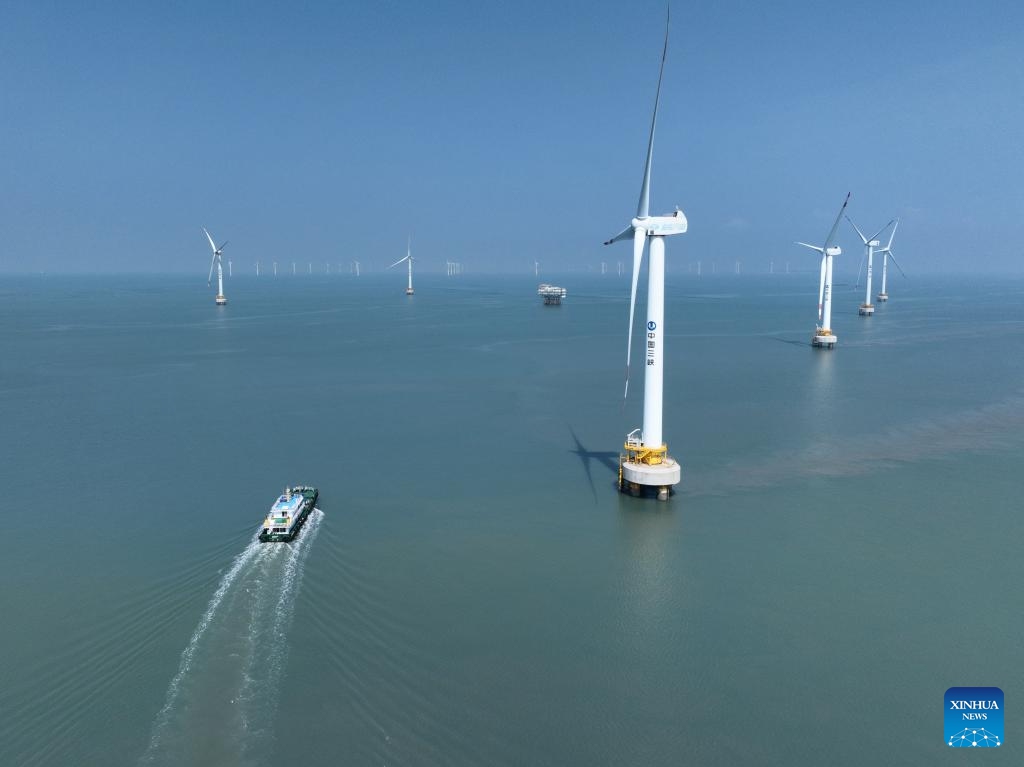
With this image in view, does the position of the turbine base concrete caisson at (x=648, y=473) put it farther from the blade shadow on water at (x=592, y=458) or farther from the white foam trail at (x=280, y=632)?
the white foam trail at (x=280, y=632)

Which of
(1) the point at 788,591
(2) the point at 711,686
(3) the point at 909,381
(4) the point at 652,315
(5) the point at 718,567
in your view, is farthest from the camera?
(3) the point at 909,381

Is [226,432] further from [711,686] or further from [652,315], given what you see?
[711,686]

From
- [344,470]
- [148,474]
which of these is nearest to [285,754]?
[344,470]

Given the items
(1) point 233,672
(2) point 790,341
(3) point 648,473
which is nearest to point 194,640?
(1) point 233,672

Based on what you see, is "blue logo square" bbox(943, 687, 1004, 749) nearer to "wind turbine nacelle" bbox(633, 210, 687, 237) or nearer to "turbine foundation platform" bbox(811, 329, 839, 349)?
"wind turbine nacelle" bbox(633, 210, 687, 237)

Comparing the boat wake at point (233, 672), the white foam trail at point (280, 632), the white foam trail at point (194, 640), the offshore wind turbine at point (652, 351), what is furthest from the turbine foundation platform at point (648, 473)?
the white foam trail at point (194, 640)

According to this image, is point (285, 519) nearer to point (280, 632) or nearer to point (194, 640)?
point (280, 632)
